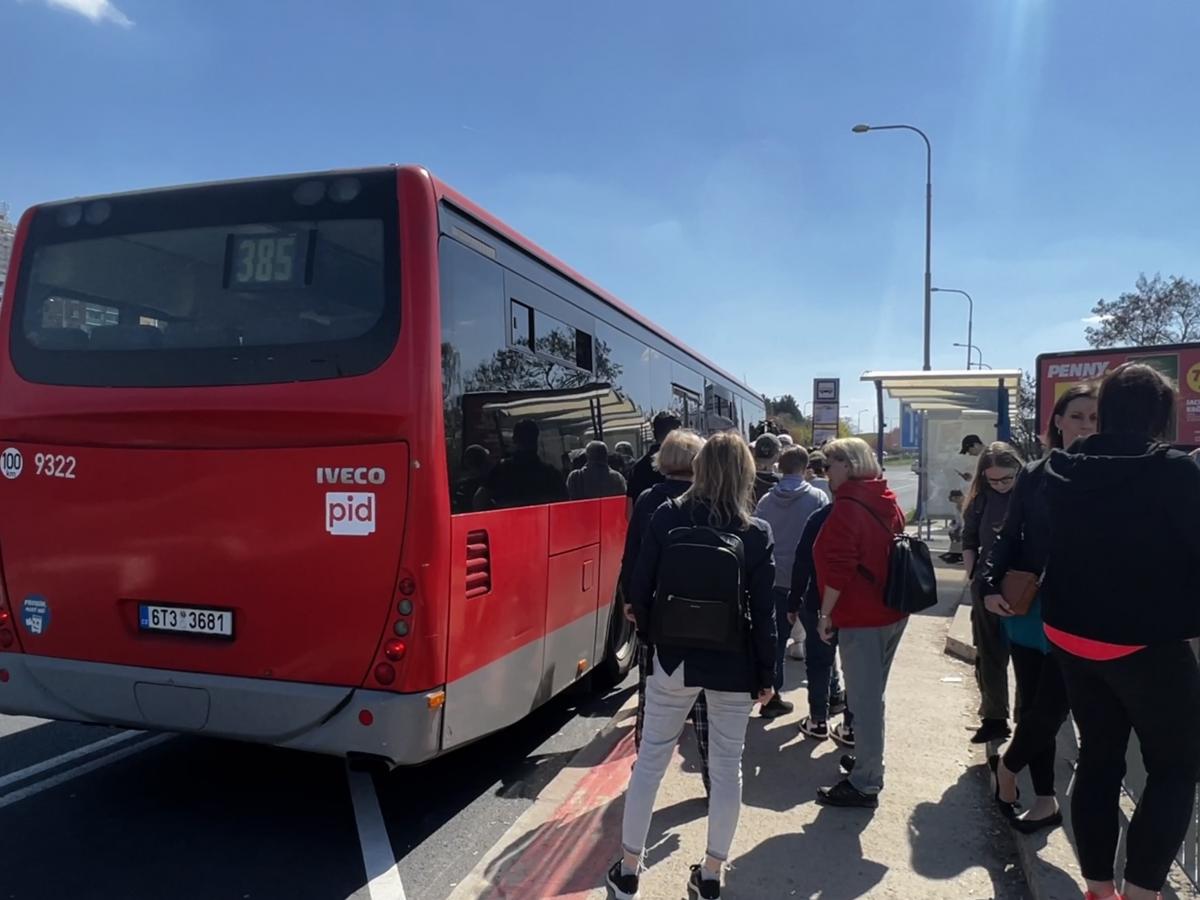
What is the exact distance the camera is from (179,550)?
4.25 metres

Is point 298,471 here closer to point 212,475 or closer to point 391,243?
point 212,475

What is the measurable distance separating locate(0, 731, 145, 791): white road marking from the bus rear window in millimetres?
2299

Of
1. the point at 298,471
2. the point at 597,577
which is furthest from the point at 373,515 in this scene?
the point at 597,577

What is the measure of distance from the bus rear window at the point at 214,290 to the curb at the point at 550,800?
2.31 metres

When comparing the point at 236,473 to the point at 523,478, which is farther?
the point at 523,478

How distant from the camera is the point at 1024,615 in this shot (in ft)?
13.8

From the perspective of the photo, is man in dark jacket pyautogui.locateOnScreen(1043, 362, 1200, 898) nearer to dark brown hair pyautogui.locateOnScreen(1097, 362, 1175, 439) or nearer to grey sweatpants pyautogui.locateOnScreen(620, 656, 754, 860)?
dark brown hair pyautogui.locateOnScreen(1097, 362, 1175, 439)

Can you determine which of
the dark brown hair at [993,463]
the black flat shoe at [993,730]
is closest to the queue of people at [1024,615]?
the black flat shoe at [993,730]

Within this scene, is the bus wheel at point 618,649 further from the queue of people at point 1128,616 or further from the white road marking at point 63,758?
the queue of people at point 1128,616

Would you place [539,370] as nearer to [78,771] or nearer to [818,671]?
[818,671]

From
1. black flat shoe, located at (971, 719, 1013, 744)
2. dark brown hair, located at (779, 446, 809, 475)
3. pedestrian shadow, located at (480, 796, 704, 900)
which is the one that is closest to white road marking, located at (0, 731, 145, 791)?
pedestrian shadow, located at (480, 796, 704, 900)

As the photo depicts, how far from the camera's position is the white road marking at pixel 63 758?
16.3ft

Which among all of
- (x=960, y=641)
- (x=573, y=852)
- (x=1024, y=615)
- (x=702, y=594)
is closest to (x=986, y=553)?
(x=1024, y=615)

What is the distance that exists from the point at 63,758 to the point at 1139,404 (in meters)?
6.01
